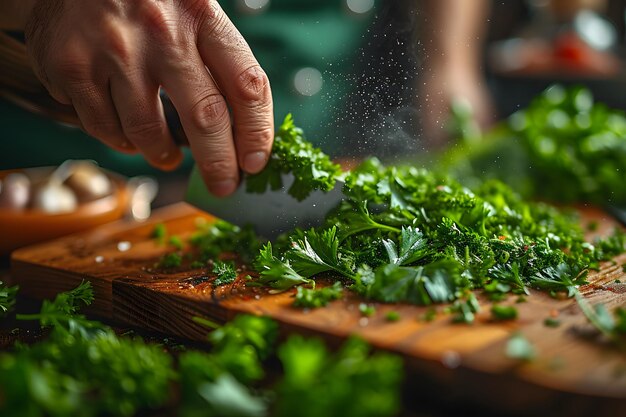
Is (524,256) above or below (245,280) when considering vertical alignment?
→ above

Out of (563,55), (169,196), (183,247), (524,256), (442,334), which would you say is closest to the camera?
(442,334)

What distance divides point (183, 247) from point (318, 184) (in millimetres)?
576

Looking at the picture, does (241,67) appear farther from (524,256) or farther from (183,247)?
(524,256)

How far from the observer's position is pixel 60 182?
2725 millimetres

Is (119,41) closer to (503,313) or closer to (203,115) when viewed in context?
(203,115)

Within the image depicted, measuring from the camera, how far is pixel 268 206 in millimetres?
2137

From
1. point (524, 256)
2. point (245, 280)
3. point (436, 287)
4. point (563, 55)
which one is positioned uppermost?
point (563, 55)

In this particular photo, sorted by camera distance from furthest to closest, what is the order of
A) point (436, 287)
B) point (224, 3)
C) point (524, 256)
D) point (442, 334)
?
1. point (224, 3)
2. point (524, 256)
3. point (436, 287)
4. point (442, 334)

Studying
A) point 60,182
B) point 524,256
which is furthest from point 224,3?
point 524,256

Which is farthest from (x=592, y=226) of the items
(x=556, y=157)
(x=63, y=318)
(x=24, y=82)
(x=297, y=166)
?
(x=24, y=82)

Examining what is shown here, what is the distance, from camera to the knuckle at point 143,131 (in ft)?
6.38

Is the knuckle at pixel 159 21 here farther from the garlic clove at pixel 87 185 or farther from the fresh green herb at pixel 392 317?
the garlic clove at pixel 87 185

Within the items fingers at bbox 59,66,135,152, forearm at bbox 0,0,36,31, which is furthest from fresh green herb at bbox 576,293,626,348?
forearm at bbox 0,0,36,31

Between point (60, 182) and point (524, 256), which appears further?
point (60, 182)
